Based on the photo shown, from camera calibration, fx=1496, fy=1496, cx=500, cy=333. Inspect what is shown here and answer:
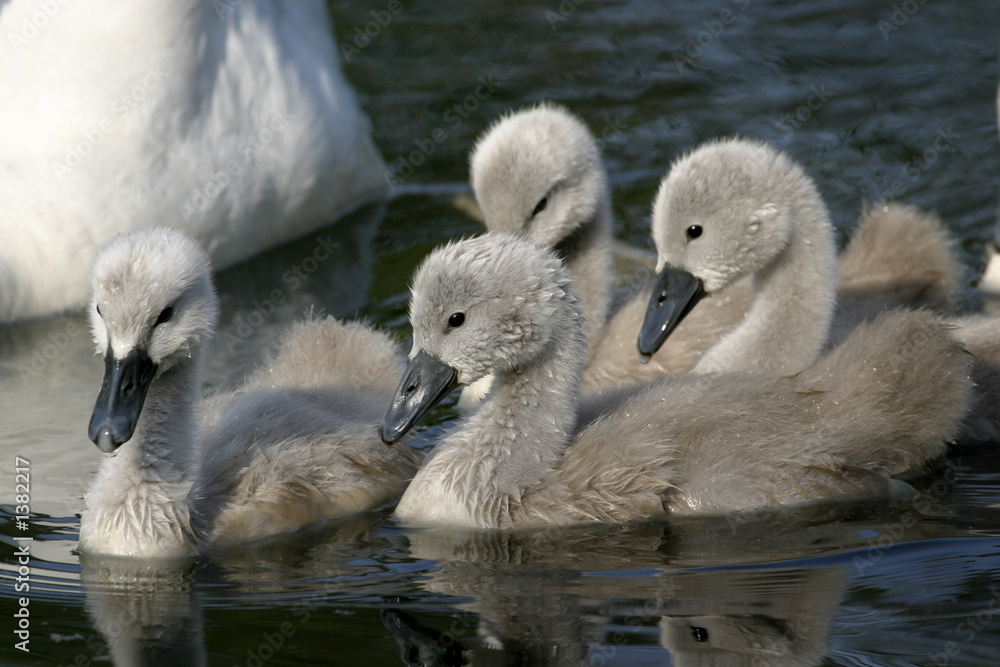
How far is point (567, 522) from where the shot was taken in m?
4.83

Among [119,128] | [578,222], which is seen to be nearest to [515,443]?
[578,222]

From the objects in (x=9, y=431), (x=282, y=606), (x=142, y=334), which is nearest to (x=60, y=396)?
(x=9, y=431)

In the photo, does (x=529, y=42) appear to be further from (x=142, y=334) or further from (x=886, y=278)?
(x=142, y=334)

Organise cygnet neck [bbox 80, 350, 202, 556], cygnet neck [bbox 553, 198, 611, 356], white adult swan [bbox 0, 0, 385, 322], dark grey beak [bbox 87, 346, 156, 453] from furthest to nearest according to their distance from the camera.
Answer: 1. white adult swan [bbox 0, 0, 385, 322]
2. cygnet neck [bbox 553, 198, 611, 356]
3. cygnet neck [bbox 80, 350, 202, 556]
4. dark grey beak [bbox 87, 346, 156, 453]

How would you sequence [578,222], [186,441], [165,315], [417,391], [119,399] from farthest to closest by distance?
[578,222] → [417,391] → [186,441] → [165,315] → [119,399]

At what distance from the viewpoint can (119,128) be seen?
6562 mm

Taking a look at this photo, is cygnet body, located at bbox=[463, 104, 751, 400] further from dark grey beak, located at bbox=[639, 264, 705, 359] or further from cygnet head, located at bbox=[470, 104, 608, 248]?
dark grey beak, located at bbox=[639, 264, 705, 359]

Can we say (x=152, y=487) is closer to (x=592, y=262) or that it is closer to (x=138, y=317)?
(x=138, y=317)

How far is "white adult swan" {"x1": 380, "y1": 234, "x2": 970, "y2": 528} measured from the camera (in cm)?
481

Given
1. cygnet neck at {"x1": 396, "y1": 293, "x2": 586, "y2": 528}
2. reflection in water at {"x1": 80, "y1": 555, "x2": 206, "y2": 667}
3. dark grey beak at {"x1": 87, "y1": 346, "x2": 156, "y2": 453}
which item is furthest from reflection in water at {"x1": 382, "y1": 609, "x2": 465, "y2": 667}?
dark grey beak at {"x1": 87, "y1": 346, "x2": 156, "y2": 453}

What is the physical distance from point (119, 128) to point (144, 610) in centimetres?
291

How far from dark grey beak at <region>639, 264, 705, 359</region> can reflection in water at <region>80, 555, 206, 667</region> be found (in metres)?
1.97

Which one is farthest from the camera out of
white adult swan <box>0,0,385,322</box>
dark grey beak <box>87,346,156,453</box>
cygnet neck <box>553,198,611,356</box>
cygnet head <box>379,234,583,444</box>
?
white adult swan <box>0,0,385,322</box>

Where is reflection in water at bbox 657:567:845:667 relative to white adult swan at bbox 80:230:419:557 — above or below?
below
